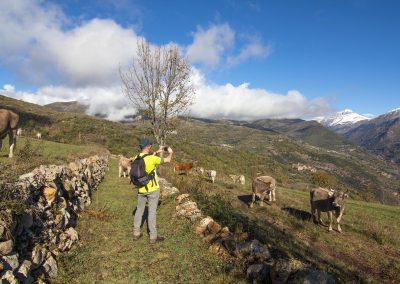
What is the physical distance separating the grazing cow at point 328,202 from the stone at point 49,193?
12743 millimetres

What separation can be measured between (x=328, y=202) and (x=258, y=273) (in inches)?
388

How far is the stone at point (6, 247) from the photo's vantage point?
6426 millimetres

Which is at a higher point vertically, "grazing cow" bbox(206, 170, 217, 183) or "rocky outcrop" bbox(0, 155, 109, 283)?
"rocky outcrop" bbox(0, 155, 109, 283)

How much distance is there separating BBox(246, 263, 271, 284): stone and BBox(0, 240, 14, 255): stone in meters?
5.71

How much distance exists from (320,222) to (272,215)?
2615 millimetres

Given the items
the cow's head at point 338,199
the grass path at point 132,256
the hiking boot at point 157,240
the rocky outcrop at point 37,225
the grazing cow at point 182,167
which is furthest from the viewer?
the grazing cow at point 182,167

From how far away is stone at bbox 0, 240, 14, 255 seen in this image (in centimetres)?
643

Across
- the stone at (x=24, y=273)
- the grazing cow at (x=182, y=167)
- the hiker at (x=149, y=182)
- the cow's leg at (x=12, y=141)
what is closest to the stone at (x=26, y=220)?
the stone at (x=24, y=273)

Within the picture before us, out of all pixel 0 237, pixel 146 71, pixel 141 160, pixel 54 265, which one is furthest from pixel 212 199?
pixel 146 71

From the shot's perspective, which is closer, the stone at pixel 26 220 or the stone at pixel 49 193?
the stone at pixel 26 220

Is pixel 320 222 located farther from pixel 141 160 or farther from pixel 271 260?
pixel 141 160

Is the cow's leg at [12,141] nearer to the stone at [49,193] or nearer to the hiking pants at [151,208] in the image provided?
the stone at [49,193]

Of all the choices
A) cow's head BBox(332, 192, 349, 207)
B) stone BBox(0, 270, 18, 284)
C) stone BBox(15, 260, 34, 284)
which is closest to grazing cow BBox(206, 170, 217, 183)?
cow's head BBox(332, 192, 349, 207)

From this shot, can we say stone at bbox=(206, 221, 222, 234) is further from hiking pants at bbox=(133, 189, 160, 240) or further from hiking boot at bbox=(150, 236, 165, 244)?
hiking pants at bbox=(133, 189, 160, 240)
